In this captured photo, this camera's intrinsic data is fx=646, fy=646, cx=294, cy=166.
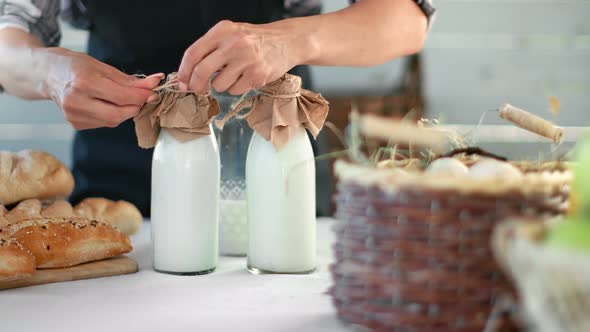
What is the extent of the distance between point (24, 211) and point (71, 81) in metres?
0.25

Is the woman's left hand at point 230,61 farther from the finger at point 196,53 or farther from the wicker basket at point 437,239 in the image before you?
the wicker basket at point 437,239

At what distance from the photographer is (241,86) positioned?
952 mm

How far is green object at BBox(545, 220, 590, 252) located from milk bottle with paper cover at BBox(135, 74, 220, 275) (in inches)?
24.8

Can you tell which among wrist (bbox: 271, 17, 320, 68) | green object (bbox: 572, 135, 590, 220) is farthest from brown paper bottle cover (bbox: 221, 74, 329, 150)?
green object (bbox: 572, 135, 590, 220)

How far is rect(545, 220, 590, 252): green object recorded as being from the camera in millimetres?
365

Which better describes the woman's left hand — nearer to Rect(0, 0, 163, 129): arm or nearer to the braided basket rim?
Rect(0, 0, 163, 129): arm

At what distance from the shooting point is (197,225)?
3.08 feet

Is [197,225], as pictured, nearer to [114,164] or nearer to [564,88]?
[114,164]

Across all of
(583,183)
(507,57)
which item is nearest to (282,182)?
(583,183)

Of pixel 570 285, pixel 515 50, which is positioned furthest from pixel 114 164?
pixel 515 50

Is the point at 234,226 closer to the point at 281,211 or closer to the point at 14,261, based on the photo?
the point at 281,211

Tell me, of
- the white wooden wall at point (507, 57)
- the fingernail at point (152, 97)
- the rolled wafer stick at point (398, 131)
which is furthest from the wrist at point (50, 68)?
the white wooden wall at point (507, 57)

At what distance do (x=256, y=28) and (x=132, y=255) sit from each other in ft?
1.38

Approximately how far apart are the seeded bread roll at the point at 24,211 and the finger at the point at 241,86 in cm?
43
